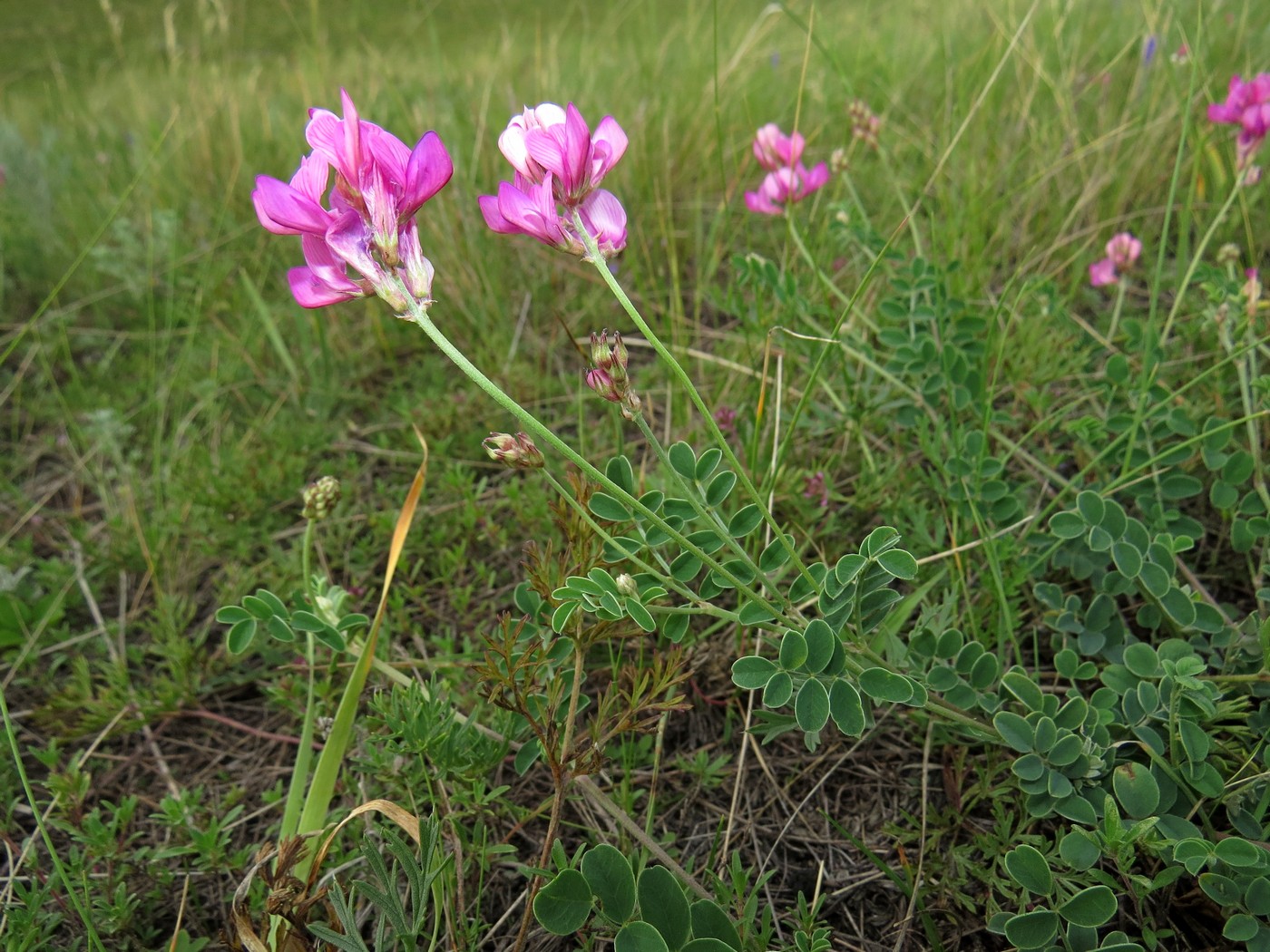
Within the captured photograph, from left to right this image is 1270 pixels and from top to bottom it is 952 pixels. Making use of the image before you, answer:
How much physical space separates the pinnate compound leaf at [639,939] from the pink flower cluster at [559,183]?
2.79 feet

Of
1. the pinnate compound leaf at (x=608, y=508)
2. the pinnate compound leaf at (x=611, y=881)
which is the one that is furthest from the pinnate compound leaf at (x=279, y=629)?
the pinnate compound leaf at (x=611, y=881)

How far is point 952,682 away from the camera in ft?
4.21

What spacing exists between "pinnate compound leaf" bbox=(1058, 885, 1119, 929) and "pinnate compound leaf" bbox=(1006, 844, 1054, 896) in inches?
2.4

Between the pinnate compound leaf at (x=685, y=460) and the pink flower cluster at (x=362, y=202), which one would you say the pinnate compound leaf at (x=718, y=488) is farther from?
the pink flower cluster at (x=362, y=202)

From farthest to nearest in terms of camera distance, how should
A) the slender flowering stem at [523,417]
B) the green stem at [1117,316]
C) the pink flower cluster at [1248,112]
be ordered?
the green stem at [1117,316], the pink flower cluster at [1248,112], the slender flowering stem at [523,417]

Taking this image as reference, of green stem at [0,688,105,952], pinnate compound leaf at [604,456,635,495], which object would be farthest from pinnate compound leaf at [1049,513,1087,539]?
green stem at [0,688,105,952]

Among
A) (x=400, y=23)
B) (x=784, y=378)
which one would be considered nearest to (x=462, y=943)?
(x=784, y=378)

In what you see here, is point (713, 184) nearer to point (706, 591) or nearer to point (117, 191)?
point (706, 591)

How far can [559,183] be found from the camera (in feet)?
3.53

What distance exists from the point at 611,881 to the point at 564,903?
2.6 inches

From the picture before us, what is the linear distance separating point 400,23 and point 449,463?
31.3 feet

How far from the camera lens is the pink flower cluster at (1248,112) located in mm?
1915

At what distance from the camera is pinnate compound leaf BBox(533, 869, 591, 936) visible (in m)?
0.99

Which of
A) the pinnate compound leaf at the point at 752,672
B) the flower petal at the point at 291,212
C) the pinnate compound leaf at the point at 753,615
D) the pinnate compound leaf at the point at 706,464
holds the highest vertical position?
the flower petal at the point at 291,212
